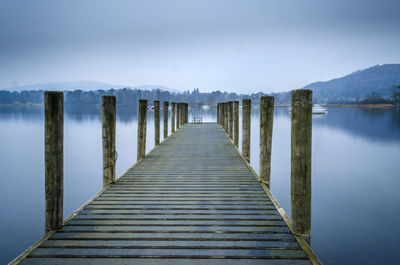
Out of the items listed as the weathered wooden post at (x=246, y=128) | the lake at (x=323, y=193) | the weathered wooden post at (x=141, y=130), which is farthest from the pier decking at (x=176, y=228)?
the lake at (x=323, y=193)

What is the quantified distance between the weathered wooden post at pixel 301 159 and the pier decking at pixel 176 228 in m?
0.24

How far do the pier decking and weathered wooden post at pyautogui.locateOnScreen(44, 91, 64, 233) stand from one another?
0.23 m

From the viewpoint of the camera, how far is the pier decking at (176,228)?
3311mm

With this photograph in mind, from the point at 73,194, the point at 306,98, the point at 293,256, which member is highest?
the point at 306,98

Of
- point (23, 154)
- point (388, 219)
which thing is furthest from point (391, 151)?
point (23, 154)

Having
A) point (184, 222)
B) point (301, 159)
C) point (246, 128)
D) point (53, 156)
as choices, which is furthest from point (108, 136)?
point (246, 128)

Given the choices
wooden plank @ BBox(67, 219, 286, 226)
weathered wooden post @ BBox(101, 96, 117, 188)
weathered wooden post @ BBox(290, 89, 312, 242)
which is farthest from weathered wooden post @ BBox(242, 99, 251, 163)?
weathered wooden post @ BBox(290, 89, 312, 242)

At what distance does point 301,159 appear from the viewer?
3.84m

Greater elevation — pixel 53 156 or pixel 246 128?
pixel 246 128

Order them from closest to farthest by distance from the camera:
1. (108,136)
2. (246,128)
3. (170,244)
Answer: (170,244)
(108,136)
(246,128)

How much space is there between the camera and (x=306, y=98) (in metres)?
3.73

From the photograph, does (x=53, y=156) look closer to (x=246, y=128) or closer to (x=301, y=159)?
(x=301, y=159)

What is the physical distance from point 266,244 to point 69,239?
2.47 meters

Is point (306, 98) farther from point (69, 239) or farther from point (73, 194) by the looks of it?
point (73, 194)
